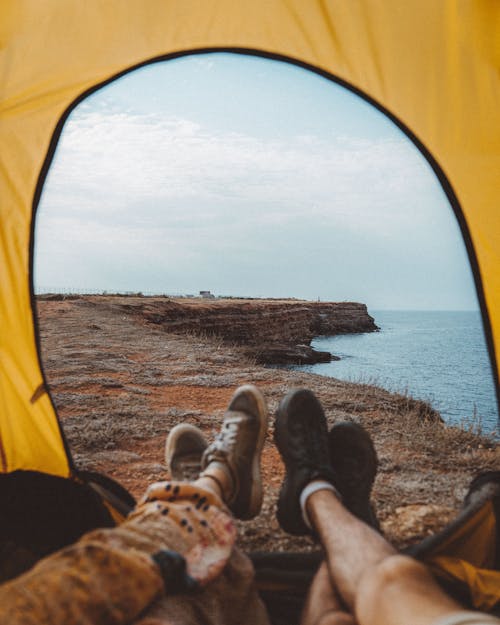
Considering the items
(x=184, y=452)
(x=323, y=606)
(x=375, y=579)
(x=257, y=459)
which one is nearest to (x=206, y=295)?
(x=184, y=452)

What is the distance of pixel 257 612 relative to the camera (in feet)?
4.35

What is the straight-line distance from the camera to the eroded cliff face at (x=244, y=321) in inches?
789

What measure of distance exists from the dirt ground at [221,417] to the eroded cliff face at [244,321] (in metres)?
11.1

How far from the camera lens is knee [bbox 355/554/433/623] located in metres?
1.05

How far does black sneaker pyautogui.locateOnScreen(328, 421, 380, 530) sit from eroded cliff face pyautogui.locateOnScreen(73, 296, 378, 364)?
1439 cm

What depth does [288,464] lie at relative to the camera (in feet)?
6.25

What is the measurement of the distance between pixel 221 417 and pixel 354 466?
1870 millimetres

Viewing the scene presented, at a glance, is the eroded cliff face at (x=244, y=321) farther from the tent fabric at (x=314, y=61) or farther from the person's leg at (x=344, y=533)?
the tent fabric at (x=314, y=61)

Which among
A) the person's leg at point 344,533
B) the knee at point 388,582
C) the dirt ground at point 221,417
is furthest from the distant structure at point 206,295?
the knee at point 388,582

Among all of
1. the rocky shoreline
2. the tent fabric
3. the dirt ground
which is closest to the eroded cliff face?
the rocky shoreline

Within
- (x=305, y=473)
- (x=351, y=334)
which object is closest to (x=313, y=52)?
(x=305, y=473)

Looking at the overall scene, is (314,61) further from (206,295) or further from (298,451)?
(206,295)

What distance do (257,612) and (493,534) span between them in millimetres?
1064

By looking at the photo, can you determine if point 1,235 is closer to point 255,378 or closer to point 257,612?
point 257,612
